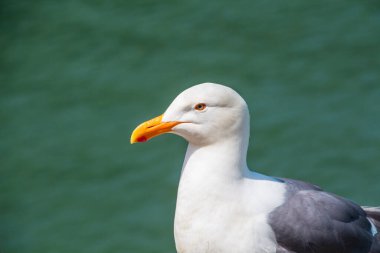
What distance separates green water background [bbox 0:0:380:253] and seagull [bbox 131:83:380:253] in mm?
1315

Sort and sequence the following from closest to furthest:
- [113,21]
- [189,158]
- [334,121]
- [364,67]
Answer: [189,158] → [334,121] → [364,67] → [113,21]

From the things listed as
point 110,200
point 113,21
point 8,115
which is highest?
point 113,21

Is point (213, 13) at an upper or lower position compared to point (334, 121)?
upper

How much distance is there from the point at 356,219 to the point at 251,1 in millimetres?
3472

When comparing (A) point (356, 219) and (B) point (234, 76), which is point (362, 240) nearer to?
(A) point (356, 219)

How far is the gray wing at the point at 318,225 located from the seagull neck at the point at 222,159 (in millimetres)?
287

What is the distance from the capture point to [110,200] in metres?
5.99

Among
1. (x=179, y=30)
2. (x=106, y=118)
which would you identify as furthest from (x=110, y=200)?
(x=179, y=30)

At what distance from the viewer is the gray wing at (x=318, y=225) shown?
14.2 feet

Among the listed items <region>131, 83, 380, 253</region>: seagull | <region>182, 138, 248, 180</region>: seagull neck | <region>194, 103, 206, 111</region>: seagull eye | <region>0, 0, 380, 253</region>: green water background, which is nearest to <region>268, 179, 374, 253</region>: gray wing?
<region>131, 83, 380, 253</region>: seagull

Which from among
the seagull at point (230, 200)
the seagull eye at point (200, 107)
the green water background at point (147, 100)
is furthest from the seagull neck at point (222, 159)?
the green water background at point (147, 100)

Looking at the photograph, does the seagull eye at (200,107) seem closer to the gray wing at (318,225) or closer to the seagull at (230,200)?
the seagull at (230,200)

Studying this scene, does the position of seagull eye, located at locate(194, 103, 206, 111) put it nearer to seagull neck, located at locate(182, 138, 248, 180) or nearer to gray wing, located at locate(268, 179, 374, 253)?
seagull neck, located at locate(182, 138, 248, 180)

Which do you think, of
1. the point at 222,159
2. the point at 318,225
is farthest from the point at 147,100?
the point at 318,225
